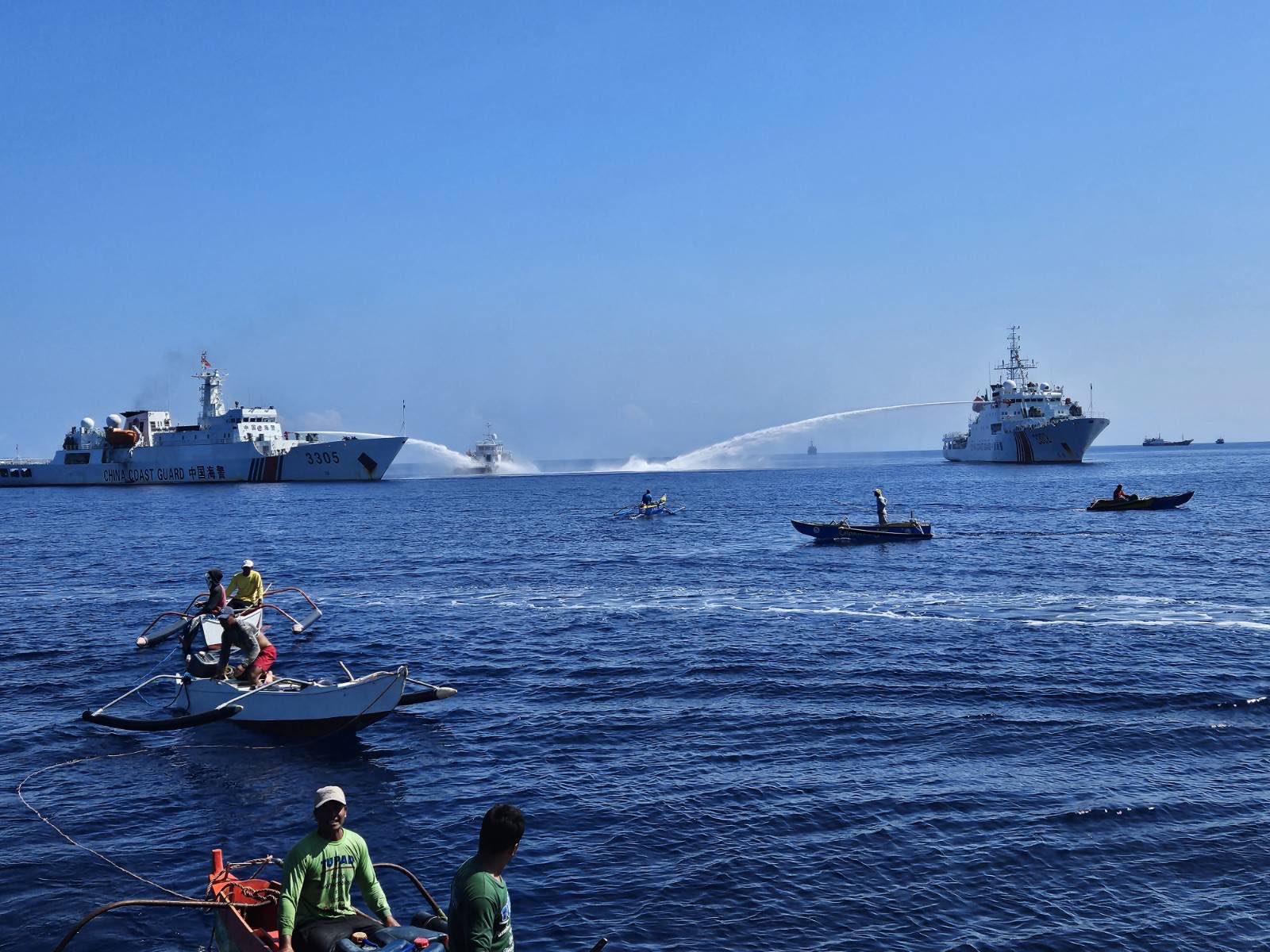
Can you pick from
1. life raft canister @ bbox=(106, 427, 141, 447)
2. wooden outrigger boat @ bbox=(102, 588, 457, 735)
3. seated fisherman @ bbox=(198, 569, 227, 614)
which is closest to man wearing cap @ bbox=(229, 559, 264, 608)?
seated fisherman @ bbox=(198, 569, 227, 614)

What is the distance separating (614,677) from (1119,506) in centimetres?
6040

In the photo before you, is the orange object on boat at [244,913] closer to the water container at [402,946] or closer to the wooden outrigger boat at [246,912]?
the wooden outrigger boat at [246,912]

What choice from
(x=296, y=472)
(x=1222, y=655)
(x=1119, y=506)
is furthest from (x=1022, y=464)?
(x=1222, y=655)

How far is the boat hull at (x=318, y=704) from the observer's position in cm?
2066

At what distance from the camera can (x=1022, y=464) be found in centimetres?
16450

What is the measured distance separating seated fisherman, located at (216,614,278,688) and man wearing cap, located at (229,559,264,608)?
8.67ft

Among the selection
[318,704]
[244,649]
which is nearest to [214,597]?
[244,649]

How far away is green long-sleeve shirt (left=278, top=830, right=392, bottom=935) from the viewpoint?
956cm

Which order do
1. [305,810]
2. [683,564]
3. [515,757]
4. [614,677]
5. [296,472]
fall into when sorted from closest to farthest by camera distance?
1. [305,810]
2. [515,757]
3. [614,677]
4. [683,564]
5. [296,472]

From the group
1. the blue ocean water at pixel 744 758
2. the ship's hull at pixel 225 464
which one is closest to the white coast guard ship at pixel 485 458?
the ship's hull at pixel 225 464

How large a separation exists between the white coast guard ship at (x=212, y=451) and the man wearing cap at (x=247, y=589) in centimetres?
12174

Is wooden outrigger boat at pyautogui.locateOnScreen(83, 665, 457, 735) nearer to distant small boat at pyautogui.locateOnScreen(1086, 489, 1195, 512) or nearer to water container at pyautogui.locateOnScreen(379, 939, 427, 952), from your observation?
water container at pyautogui.locateOnScreen(379, 939, 427, 952)

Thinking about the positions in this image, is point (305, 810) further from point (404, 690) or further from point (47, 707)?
point (47, 707)

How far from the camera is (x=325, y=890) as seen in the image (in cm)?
980
